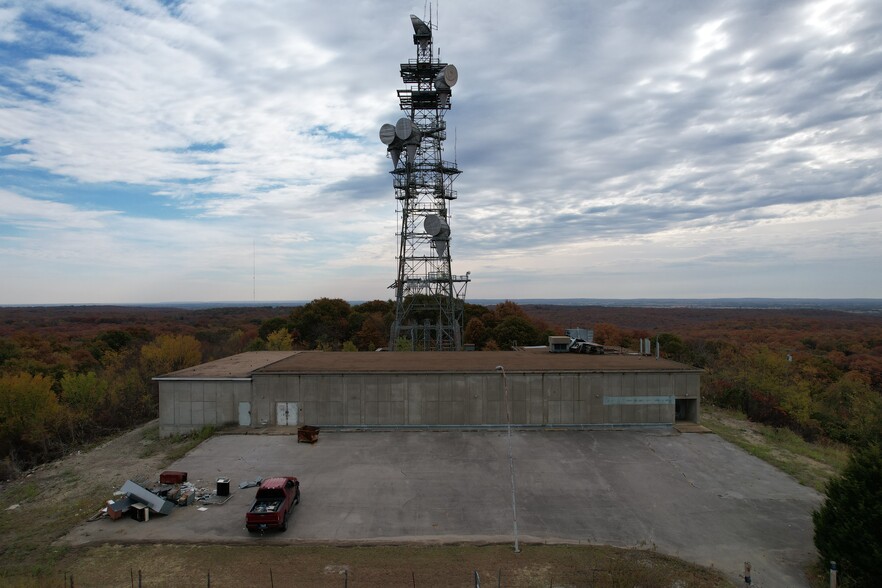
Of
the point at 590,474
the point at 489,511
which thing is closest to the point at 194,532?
the point at 489,511

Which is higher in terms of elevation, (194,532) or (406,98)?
(406,98)

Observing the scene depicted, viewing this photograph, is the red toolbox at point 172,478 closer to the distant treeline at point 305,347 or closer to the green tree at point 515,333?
the distant treeline at point 305,347

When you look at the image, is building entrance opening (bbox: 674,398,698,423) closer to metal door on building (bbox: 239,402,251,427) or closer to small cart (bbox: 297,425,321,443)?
small cart (bbox: 297,425,321,443)

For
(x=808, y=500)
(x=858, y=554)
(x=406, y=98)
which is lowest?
(x=808, y=500)

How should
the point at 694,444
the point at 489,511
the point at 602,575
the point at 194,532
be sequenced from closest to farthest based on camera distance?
1. the point at 602,575
2. the point at 194,532
3. the point at 489,511
4. the point at 694,444

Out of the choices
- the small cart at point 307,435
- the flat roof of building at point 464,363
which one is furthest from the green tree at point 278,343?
the small cart at point 307,435

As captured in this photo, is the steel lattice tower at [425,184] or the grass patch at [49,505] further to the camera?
the steel lattice tower at [425,184]

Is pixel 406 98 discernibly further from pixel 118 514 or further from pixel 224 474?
pixel 118 514
